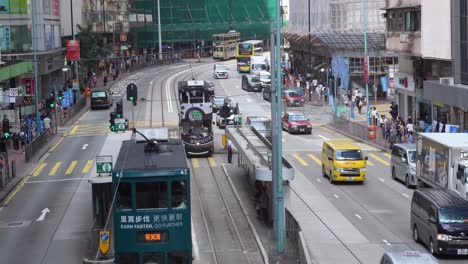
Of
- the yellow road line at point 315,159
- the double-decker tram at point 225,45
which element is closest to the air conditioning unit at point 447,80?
the yellow road line at point 315,159

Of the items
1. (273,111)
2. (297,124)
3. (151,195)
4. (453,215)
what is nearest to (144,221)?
(151,195)

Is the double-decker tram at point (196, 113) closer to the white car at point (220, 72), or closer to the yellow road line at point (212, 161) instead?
the yellow road line at point (212, 161)

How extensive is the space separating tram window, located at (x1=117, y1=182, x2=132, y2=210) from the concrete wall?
34984mm

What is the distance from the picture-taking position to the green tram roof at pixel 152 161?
72.6ft

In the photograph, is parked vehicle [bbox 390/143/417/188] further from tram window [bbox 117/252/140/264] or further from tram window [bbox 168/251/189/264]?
tram window [bbox 117/252/140/264]

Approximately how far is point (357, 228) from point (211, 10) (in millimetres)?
112556

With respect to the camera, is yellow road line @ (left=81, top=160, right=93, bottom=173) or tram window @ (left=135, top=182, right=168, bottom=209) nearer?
tram window @ (left=135, top=182, right=168, bottom=209)

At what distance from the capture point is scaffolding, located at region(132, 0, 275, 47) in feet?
461

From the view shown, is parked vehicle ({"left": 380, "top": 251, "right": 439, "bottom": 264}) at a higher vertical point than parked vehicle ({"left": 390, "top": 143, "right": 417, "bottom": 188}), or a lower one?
higher

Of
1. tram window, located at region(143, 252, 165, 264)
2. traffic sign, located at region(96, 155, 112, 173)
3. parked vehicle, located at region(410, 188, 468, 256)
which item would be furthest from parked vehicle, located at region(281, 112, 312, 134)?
tram window, located at region(143, 252, 165, 264)

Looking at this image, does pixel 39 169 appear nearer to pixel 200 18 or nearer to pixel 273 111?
pixel 273 111

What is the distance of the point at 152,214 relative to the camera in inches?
872

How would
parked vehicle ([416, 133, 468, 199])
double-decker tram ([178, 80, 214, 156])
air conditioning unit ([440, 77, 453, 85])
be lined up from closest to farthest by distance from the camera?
parked vehicle ([416, 133, 468, 199]) → double-decker tram ([178, 80, 214, 156]) → air conditioning unit ([440, 77, 453, 85])

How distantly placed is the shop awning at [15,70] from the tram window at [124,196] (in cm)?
4066
